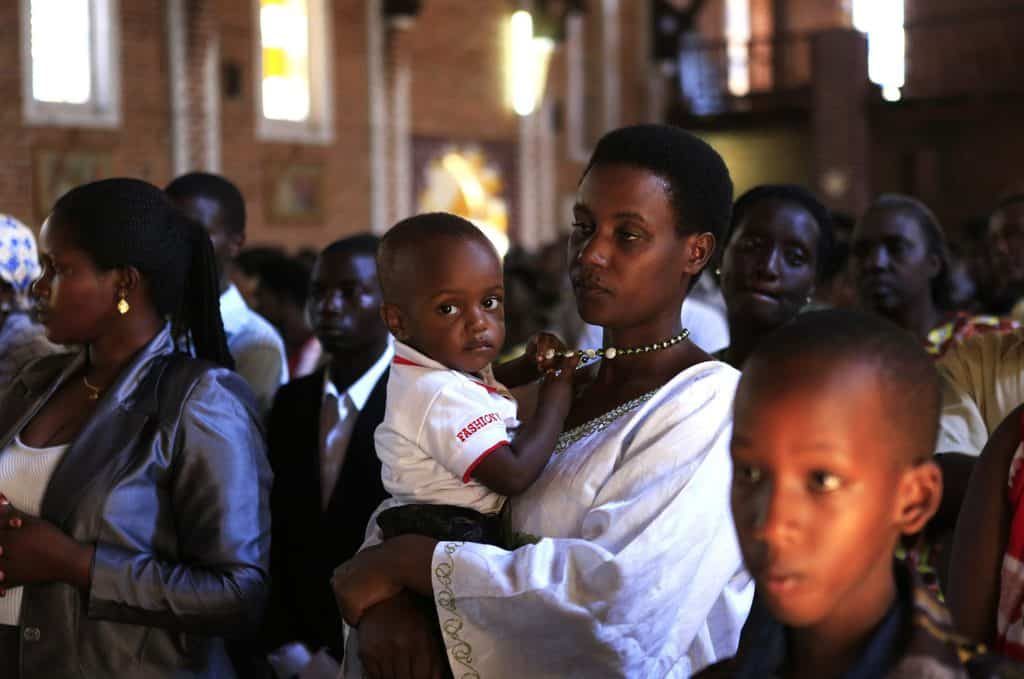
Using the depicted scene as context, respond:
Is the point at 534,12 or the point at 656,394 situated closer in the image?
the point at 656,394

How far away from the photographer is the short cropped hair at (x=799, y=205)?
356 cm

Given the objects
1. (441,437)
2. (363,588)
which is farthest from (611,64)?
(363,588)

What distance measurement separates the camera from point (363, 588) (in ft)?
7.30

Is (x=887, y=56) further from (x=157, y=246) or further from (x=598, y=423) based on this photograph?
(x=598, y=423)

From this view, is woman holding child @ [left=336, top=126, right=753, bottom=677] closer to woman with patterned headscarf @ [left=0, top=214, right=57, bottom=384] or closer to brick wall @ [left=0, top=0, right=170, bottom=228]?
woman with patterned headscarf @ [left=0, top=214, right=57, bottom=384]

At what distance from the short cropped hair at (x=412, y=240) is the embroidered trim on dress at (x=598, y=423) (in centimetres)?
44

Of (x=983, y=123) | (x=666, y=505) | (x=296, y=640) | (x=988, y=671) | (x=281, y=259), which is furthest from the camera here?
(x=983, y=123)

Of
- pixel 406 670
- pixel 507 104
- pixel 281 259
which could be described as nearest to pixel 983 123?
pixel 507 104

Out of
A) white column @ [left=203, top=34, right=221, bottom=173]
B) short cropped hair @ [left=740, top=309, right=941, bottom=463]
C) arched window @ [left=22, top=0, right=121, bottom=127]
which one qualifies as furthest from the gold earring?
white column @ [left=203, top=34, right=221, bottom=173]

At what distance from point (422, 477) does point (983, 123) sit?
58.5ft

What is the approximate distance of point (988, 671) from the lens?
1.51 m

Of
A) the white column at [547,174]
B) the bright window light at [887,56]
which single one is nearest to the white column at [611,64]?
the white column at [547,174]

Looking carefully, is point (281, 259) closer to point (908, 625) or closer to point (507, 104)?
point (908, 625)

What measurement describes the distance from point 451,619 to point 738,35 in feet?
71.8
